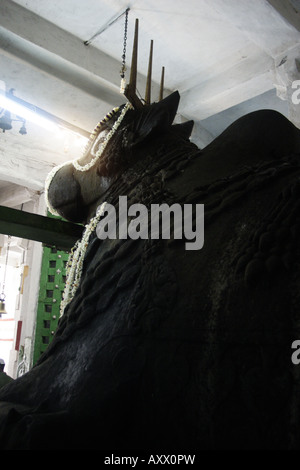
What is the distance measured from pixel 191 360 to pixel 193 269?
0.21 m

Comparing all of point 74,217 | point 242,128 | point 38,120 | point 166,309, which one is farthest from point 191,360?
point 38,120

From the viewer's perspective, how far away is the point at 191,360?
0.92 m

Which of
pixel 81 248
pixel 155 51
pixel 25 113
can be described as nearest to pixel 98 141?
pixel 81 248

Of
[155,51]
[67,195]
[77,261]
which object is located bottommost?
[77,261]

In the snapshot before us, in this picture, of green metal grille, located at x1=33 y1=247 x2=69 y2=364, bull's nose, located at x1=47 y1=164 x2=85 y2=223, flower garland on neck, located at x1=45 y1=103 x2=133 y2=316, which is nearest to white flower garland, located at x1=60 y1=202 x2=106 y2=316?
flower garland on neck, located at x1=45 y1=103 x2=133 y2=316

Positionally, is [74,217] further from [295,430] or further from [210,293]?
[295,430]

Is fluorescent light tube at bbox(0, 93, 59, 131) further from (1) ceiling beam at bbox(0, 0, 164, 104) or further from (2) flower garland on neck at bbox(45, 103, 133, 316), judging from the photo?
(2) flower garland on neck at bbox(45, 103, 133, 316)

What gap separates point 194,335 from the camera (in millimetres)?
939

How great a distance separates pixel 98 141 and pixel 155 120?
0.94ft

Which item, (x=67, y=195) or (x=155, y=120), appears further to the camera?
(x=67, y=195)

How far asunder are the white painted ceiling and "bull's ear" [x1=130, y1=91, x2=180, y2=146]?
88.3 inches

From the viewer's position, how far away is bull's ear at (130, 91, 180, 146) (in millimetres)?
1579

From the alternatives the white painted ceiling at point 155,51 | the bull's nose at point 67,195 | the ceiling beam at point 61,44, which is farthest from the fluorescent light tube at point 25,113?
the bull's nose at point 67,195

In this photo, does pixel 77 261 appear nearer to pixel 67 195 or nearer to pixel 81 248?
pixel 81 248
